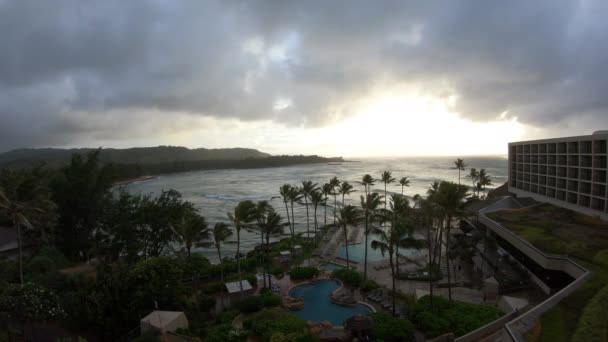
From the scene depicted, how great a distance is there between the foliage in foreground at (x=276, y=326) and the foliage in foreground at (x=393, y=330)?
3.70m

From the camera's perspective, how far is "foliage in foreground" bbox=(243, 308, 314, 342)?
1686 cm

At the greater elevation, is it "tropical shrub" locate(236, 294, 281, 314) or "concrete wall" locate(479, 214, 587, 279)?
"concrete wall" locate(479, 214, 587, 279)

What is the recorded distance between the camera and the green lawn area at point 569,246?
49.1 ft

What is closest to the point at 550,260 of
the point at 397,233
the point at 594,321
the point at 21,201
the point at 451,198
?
the point at 594,321

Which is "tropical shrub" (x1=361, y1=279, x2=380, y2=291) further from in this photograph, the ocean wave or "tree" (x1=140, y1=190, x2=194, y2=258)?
the ocean wave

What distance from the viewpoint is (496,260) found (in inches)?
1145

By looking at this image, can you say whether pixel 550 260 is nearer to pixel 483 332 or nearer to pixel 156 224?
pixel 483 332

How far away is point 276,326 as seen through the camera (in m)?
18.3

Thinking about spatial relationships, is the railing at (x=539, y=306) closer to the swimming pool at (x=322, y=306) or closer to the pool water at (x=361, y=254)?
the swimming pool at (x=322, y=306)

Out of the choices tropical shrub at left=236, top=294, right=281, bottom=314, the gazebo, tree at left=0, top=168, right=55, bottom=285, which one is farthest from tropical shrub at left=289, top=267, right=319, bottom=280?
tree at left=0, top=168, right=55, bottom=285

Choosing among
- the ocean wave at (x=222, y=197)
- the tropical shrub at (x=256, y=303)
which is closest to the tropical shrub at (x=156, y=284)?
the tropical shrub at (x=256, y=303)

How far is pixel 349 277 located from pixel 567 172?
2919 centimetres

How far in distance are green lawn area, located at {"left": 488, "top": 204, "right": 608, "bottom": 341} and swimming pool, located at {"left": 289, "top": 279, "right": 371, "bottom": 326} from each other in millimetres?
11228

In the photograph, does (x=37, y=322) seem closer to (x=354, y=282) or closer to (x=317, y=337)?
(x=317, y=337)
